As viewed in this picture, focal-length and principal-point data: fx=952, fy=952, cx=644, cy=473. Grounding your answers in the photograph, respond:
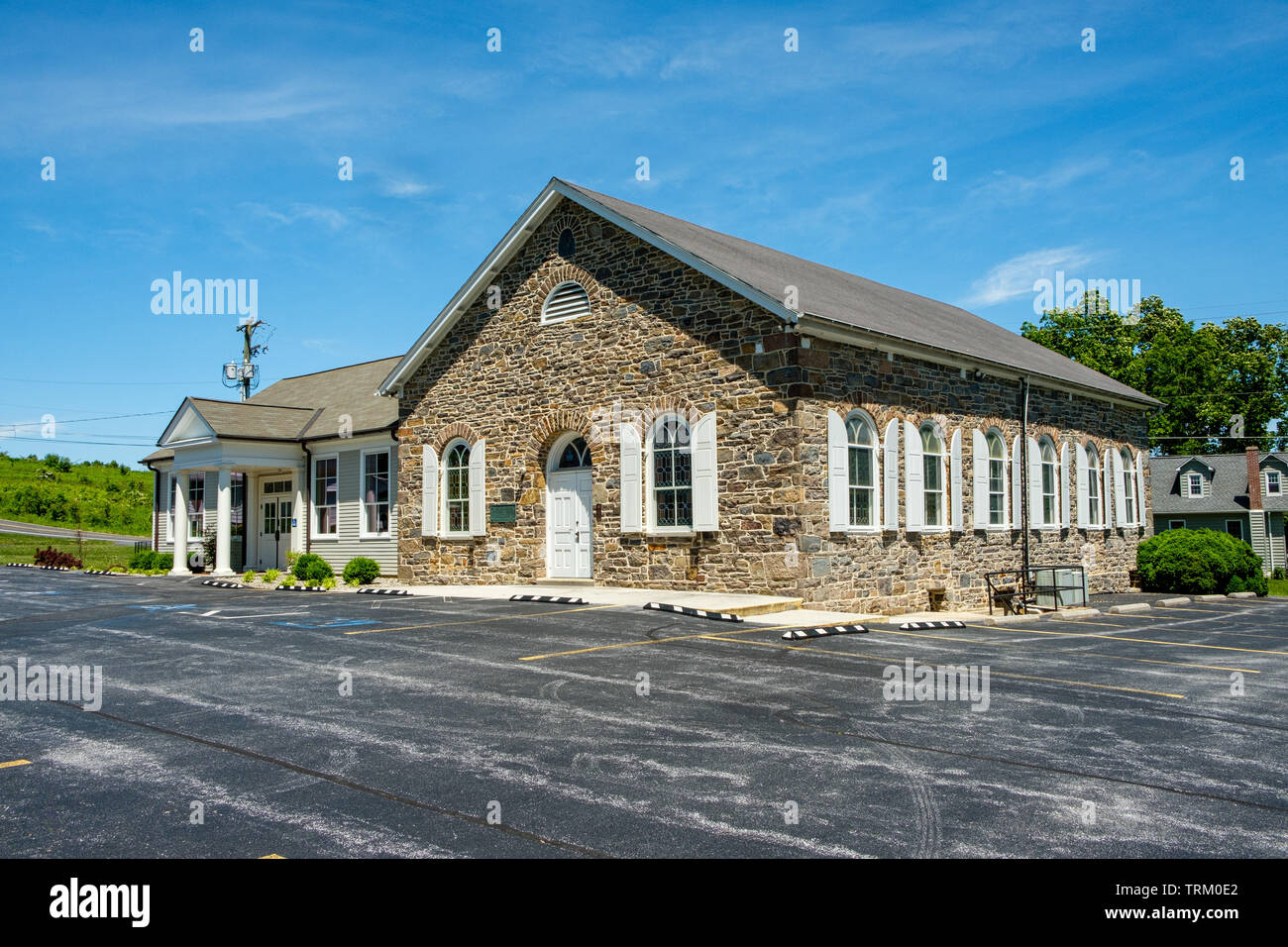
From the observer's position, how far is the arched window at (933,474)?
18678mm

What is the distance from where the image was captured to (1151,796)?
586cm

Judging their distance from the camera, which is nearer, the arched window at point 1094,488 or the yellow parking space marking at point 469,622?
the yellow parking space marking at point 469,622

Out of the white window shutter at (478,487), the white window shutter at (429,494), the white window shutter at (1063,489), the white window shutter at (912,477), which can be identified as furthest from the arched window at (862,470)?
the white window shutter at (429,494)

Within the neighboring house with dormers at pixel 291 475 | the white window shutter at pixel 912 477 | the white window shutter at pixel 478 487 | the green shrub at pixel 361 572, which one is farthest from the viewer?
the neighboring house with dormers at pixel 291 475

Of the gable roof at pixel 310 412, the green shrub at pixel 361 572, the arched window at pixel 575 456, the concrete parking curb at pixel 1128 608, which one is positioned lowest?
the concrete parking curb at pixel 1128 608

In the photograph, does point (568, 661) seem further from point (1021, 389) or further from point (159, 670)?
point (1021, 389)

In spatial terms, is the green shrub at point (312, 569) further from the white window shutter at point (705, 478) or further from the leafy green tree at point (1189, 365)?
the leafy green tree at point (1189, 365)

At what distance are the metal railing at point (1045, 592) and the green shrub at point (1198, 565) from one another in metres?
7.37

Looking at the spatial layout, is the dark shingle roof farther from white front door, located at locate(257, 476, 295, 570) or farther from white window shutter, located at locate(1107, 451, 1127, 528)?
white front door, located at locate(257, 476, 295, 570)

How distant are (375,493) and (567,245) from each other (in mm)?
8983

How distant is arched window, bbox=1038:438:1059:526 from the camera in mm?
22547

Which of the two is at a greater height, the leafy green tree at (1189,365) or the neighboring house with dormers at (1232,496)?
the leafy green tree at (1189,365)

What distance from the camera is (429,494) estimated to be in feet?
70.0
